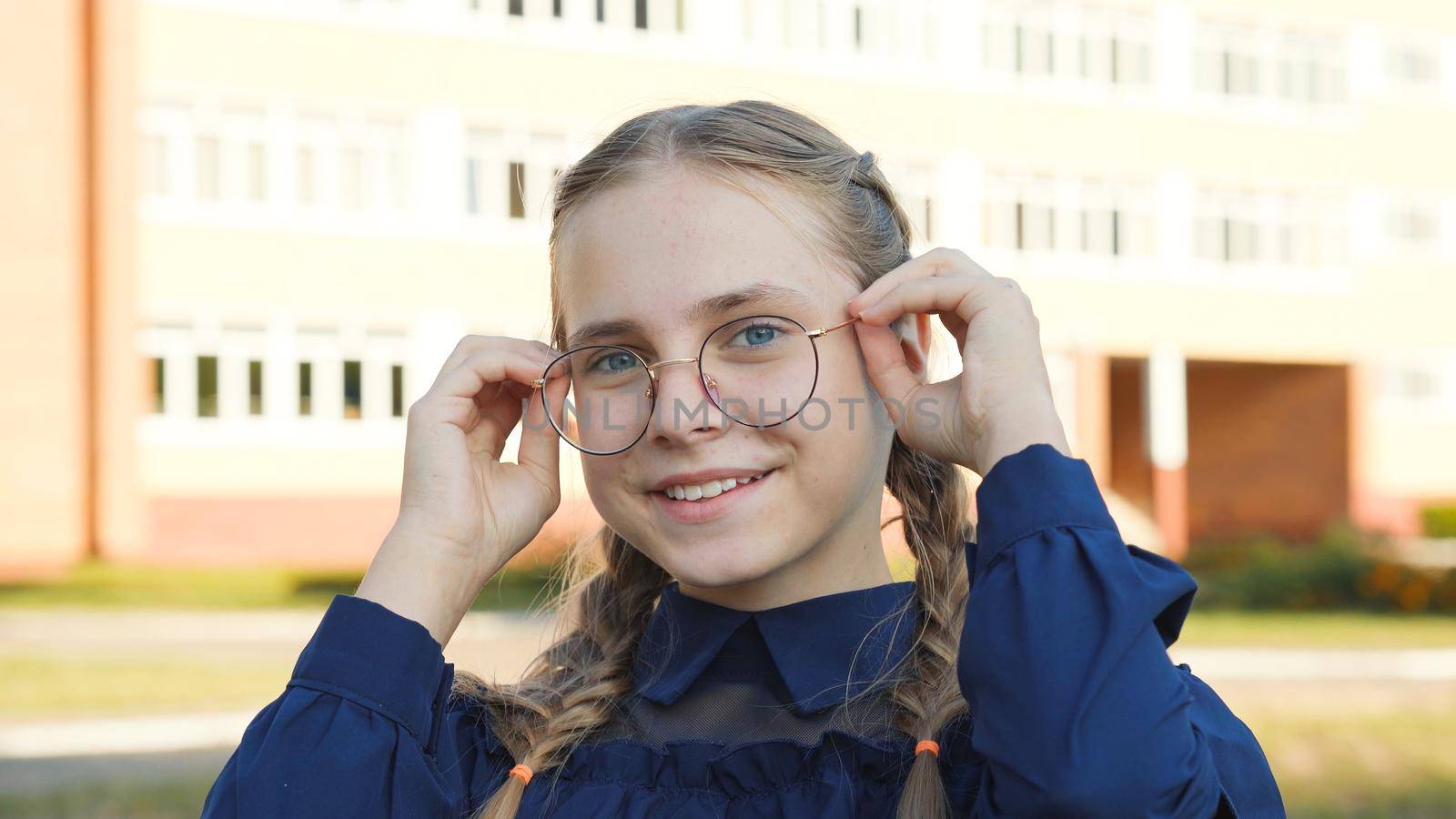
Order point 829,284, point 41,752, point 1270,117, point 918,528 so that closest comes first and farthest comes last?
1. point 829,284
2. point 918,528
3. point 41,752
4. point 1270,117

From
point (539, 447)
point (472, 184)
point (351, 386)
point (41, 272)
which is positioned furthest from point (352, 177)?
point (539, 447)

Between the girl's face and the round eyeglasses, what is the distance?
12mm

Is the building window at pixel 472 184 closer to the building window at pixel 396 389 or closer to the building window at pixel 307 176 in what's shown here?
the building window at pixel 307 176

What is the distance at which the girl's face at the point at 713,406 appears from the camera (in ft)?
6.25

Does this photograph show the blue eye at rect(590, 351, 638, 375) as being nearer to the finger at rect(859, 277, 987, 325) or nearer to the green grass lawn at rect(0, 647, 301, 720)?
the finger at rect(859, 277, 987, 325)

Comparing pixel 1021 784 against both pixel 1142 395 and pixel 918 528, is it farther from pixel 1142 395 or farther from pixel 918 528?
pixel 1142 395

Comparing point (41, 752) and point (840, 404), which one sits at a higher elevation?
point (840, 404)

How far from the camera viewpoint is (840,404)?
6.46 ft

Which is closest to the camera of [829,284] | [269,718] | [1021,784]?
[1021,784]

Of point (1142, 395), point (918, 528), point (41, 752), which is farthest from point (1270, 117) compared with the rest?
point (918, 528)

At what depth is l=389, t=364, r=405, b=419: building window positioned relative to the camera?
18.3 meters

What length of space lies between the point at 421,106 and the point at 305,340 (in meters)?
3.33

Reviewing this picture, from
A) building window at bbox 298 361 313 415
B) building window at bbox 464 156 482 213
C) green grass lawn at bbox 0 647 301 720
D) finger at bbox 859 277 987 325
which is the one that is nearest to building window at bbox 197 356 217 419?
building window at bbox 298 361 313 415

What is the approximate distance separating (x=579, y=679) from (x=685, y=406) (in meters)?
0.52
